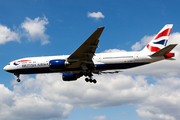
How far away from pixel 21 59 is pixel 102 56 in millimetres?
11928

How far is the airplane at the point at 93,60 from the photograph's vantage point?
2738 cm

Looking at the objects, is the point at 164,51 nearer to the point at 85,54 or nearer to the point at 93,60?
the point at 93,60

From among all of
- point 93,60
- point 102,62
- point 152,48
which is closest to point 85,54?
point 93,60

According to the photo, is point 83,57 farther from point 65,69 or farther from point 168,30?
point 168,30

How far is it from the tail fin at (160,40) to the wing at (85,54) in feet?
25.3

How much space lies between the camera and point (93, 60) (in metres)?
29.7

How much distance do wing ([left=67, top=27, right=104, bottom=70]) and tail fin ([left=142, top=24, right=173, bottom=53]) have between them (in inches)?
303

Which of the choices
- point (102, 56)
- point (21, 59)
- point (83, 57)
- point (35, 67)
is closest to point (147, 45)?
point (102, 56)

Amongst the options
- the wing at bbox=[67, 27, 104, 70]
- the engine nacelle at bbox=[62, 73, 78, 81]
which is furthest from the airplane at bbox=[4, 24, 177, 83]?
the engine nacelle at bbox=[62, 73, 78, 81]

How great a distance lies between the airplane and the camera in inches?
1078

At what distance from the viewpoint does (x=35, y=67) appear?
3059 centimetres

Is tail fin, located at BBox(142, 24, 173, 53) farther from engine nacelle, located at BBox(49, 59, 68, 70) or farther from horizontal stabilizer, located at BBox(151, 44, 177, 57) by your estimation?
engine nacelle, located at BBox(49, 59, 68, 70)

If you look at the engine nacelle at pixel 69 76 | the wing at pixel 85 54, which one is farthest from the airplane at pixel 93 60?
the engine nacelle at pixel 69 76

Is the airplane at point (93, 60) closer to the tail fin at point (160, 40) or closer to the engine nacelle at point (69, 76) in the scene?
the tail fin at point (160, 40)
